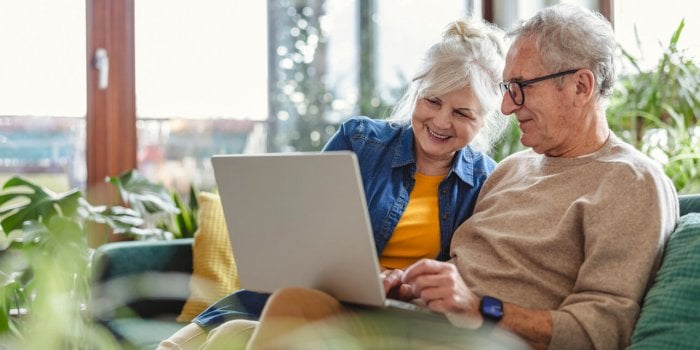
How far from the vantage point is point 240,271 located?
1742 millimetres

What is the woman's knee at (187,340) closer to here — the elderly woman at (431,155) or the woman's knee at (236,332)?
the elderly woman at (431,155)

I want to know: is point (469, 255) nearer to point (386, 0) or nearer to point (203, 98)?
point (203, 98)

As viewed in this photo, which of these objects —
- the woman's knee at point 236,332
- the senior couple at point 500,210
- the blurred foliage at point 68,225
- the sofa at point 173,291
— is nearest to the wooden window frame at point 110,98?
the blurred foliage at point 68,225

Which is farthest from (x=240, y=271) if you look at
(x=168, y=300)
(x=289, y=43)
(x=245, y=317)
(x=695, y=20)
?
(x=289, y=43)

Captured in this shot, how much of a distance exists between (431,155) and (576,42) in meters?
0.51

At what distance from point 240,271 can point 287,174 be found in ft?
1.16

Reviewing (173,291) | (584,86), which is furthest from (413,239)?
(173,291)

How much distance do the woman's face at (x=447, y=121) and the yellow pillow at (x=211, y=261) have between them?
104cm

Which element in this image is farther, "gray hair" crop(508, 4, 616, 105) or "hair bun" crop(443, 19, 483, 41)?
"hair bun" crop(443, 19, 483, 41)

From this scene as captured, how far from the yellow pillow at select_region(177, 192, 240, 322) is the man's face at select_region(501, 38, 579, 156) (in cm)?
134

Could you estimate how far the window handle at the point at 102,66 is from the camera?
4.09 meters

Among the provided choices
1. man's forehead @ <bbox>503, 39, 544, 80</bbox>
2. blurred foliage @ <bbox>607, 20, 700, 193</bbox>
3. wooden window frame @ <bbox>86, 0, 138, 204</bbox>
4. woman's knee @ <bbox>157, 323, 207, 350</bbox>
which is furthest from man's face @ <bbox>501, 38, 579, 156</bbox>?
wooden window frame @ <bbox>86, 0, 138, 204</bbox>

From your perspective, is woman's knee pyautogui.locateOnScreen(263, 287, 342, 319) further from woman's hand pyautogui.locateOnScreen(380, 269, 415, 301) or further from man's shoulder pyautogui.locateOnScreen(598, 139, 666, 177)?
man's shoulder pyautogui.locateOnScreen(598, 139, 666, 177)

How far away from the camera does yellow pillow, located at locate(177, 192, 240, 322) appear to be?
114 inches
